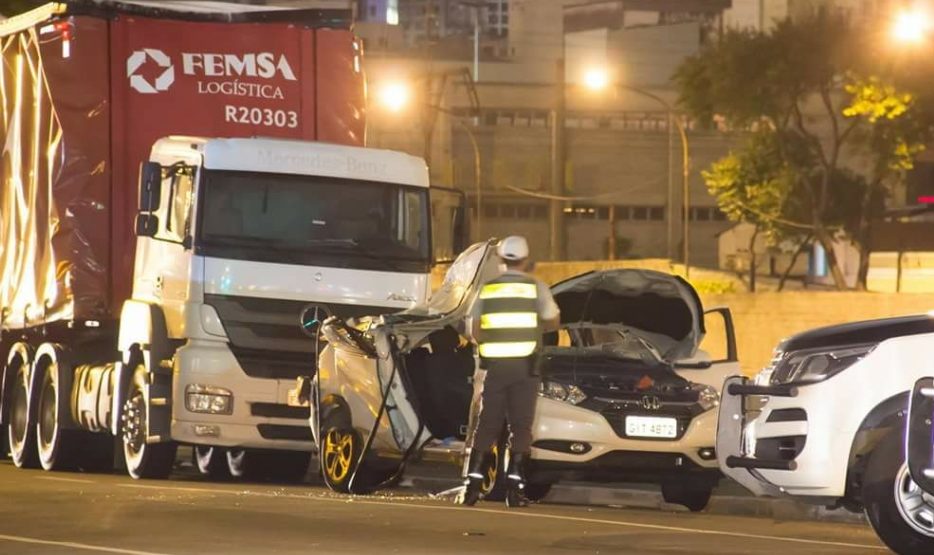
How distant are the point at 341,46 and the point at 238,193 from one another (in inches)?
110

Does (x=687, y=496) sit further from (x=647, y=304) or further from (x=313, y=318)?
(x=313, y=318)

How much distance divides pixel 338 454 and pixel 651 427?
2.64 metres

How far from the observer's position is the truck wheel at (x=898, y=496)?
437 inches

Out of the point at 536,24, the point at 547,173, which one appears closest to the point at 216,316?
the point at 547,173

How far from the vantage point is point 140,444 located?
18.7m

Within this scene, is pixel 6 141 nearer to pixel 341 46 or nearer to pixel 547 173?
pixel 341 46

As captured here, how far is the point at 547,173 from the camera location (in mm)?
85062

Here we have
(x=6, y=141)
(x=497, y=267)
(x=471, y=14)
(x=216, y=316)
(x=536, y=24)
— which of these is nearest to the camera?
(x=497, y=267)

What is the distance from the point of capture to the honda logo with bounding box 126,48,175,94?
63.9 ft

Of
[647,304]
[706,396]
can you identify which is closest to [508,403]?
[706,396]

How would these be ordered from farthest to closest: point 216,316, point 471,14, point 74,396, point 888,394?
point 471,14
point 74,396
point 216,316
point 888,394

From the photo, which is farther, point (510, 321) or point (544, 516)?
point (510, 321)

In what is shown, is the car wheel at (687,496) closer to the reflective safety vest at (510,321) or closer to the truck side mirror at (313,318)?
the reflective safety vest at (510,321)

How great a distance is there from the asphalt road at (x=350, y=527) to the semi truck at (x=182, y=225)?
1.98 m
